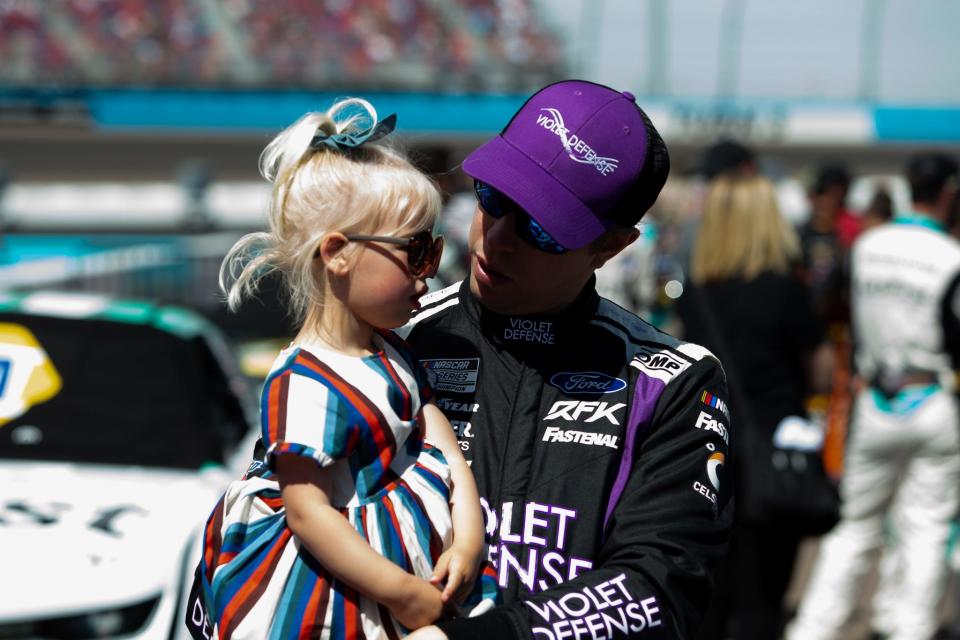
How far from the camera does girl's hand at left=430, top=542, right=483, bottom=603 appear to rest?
163cm

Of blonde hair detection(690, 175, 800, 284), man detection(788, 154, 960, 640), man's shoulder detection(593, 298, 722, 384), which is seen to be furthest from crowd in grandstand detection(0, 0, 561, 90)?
man's shoulder detection(593, 298, 722, 384)

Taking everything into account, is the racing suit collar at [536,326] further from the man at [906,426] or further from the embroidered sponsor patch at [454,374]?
the man at [906,426]

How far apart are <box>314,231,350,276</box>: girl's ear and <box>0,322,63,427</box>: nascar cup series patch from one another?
299 centimetres

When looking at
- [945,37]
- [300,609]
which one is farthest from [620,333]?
[945,37]

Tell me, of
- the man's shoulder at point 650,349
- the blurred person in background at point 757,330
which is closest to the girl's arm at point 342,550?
the man's shoulder at point 650,349

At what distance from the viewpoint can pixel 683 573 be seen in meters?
1.74

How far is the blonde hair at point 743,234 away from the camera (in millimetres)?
4488

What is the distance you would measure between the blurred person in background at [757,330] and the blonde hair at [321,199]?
2715 millimetres

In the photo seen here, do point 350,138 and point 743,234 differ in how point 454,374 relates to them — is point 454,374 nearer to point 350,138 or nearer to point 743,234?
point 350,138

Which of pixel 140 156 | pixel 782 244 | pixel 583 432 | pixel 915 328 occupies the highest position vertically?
pixel 583 432

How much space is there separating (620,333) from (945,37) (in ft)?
71.2

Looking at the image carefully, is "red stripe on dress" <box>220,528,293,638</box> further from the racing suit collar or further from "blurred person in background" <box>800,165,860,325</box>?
"blurred person in background" <box>800,165,860,325</box>

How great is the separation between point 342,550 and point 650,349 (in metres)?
0.63

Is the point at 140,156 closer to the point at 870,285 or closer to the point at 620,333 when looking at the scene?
the point at 870,285
